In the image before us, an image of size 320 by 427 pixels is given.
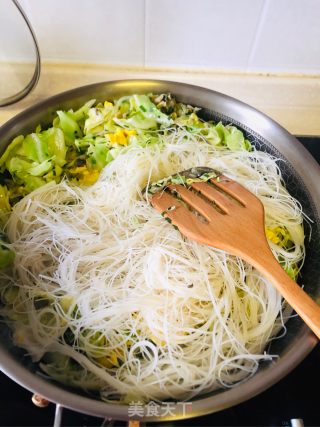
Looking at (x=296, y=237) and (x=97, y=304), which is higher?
(x=296, y=237)

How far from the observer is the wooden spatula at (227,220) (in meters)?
0.74

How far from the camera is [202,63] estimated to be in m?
1.30

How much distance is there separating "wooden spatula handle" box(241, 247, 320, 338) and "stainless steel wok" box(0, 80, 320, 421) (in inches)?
1.4

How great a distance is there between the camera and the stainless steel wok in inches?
23.6

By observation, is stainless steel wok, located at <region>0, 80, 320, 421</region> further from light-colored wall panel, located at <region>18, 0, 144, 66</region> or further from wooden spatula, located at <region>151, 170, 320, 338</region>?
light-colored wall panel, located at <region>18, 0, 144, 66</region>

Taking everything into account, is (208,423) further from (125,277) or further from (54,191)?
(54,191)

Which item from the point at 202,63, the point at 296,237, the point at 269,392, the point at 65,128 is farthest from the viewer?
the point at 202,63

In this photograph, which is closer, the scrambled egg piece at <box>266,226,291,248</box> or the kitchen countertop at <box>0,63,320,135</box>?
the scrambled egg piece at <box>266,226,291,248</box>

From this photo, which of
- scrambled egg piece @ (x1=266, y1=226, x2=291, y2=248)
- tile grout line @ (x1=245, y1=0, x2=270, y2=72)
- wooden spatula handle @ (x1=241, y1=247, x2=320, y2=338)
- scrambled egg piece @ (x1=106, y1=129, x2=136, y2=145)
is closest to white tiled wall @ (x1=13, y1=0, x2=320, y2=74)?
tile grout line @ (x1=245, y1=0, x2=270, y2=72)

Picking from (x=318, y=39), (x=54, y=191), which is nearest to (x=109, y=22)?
(x=54, y=191)

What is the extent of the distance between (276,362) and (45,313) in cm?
52

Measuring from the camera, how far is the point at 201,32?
3.91ft

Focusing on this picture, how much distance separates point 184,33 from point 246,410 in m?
1.17

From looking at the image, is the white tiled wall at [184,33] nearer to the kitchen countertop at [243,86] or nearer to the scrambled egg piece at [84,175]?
the kitchen countertop at [243,86]
